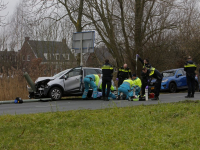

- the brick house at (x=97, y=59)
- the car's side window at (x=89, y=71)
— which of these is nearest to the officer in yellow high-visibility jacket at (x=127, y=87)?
the car's side window at (x=89, y=71)

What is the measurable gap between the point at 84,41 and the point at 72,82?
2.54m

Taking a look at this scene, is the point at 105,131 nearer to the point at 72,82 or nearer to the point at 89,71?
the point at 72,82

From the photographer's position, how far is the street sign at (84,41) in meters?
17.5

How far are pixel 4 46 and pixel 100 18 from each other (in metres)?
18.7

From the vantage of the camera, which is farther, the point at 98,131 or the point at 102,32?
the point at 102,32

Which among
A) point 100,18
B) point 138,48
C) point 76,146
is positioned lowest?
point 76,146

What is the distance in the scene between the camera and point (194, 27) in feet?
103

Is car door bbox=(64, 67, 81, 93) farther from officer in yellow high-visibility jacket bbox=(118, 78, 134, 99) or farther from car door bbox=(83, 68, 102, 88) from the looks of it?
officer in yellow high-visibility jacket bbox=(118, 78, 134, 99)

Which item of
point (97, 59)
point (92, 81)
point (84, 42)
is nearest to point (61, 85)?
point (92, 81)

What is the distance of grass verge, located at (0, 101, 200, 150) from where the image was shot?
17.9 ft

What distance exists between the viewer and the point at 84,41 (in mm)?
17922

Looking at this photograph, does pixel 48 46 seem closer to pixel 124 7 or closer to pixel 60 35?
pixel 60 35

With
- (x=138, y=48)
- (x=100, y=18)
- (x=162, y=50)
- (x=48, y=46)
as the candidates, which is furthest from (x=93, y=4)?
(x=48, y=46)

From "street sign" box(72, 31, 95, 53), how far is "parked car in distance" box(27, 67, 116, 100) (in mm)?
1256
